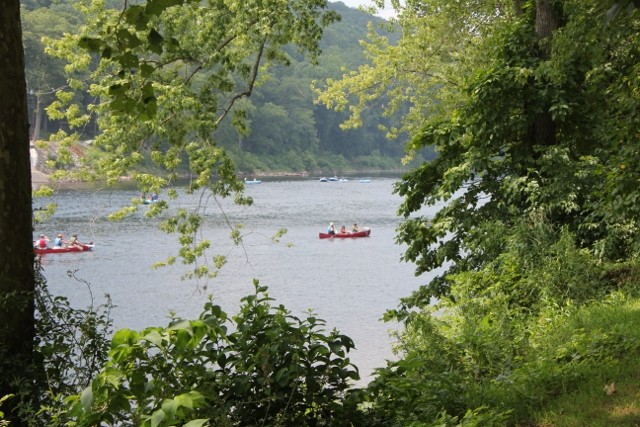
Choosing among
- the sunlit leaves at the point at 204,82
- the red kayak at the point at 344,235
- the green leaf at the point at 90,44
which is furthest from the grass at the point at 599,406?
the red kayak at the point at 344,235

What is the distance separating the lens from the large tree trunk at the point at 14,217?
5.43 meters

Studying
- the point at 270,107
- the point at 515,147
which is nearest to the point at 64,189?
the point at 270,107

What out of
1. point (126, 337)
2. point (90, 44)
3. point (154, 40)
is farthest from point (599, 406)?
point (90, 44)

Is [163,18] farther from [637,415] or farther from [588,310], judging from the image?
[637,415]

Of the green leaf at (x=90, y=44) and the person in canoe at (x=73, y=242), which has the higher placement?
the green leaf at (x=90, y=44)

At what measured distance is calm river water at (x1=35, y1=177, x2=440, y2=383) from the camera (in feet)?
79.2

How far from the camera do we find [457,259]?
12406mm

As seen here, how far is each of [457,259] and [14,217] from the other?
Answer: 800 centimetres

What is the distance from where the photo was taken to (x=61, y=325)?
5895 millimetres

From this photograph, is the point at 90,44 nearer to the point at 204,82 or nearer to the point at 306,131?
the point at 204,82

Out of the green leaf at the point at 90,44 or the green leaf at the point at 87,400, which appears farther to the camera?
the green leaf at the point at 90,44

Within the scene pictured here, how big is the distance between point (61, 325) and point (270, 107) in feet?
279

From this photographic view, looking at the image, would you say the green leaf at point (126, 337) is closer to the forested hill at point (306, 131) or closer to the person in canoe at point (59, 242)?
the person in canoe at point (59, 242)

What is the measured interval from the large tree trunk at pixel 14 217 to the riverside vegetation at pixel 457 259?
117 millimetres
